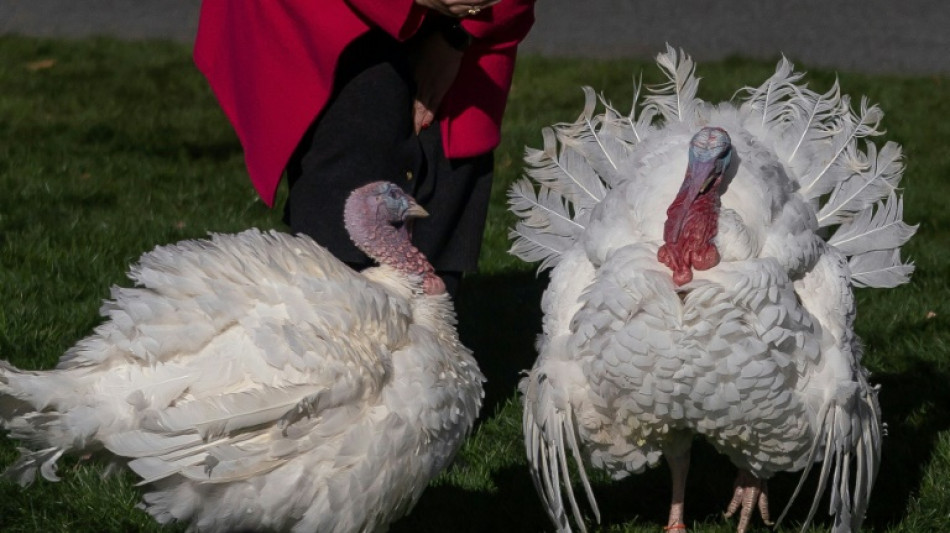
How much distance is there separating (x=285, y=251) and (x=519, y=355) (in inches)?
82.6

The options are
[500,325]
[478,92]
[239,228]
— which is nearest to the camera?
[478,92]

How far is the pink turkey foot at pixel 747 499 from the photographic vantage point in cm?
458

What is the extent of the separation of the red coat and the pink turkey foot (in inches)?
56.5

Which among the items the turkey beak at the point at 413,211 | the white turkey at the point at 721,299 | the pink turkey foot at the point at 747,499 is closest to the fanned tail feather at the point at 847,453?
the white turkey at the point at 721,299

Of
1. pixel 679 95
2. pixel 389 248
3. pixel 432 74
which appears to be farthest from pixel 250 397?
pixel 679 95

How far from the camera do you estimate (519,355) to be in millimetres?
5969

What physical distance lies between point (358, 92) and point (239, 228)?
89.1 inches

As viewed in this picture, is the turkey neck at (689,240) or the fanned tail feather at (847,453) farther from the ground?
the turkey neck at (689,240)

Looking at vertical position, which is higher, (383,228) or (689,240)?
(689,240)

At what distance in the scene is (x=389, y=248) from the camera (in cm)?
432

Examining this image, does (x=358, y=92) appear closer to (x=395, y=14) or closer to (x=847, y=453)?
(x=395, y=14)

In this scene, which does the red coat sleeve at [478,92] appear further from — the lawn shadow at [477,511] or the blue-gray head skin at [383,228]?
the lawn shadow at [477,511]

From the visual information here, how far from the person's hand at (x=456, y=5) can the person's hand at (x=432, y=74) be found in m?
0.35

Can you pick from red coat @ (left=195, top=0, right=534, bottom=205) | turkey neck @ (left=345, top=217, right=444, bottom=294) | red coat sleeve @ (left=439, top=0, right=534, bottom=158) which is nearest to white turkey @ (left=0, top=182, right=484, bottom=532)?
turkey neck @ (left=345, top=217, right=444, bottom=294)
